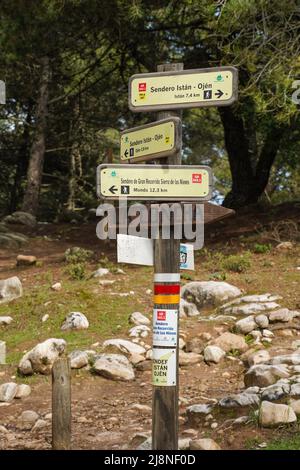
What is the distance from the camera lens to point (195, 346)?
8.17m

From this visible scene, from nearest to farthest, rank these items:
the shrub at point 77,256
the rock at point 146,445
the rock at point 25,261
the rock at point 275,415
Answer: the rock at point 146,445
the rock at point 275,415
the shrub at point 77,256
the rock at point 25,261

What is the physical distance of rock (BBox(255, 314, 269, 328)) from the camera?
850 cm

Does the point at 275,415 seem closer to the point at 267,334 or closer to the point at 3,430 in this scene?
the point at 3,430

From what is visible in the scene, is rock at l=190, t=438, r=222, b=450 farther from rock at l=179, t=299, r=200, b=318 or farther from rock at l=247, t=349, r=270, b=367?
rock at l=179, t=299, r=200, b=318

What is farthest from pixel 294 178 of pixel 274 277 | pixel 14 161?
pixel 274 277

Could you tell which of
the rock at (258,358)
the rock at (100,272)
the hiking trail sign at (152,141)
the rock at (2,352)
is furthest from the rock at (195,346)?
the hiking trail sign at (152,141)

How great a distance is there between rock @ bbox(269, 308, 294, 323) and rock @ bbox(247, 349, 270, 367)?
3.61ft

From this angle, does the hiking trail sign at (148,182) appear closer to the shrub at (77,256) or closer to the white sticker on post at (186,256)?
the white sticker on post at (186,256)

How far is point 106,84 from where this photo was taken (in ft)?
65.1

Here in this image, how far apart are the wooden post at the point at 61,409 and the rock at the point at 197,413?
123 cm

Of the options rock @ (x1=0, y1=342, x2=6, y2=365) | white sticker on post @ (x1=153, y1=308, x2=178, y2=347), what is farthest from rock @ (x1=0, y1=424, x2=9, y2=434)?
white sticker on post @ (x1=153, y1=308, x2=178, y2=347)

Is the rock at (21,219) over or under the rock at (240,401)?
over

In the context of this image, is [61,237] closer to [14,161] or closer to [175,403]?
[14,161]

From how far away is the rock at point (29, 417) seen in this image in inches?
253
